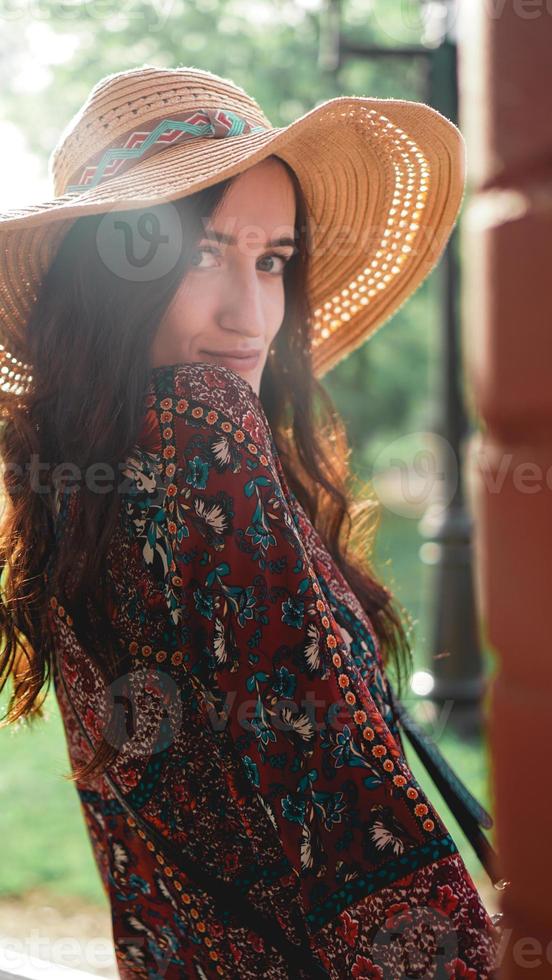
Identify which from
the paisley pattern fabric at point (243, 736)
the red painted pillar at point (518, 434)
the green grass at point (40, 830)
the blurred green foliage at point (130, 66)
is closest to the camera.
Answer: the red painted pillar at point (518, 434)

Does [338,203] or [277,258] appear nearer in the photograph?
[277,258]

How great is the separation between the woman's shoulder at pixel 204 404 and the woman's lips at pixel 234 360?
22cm

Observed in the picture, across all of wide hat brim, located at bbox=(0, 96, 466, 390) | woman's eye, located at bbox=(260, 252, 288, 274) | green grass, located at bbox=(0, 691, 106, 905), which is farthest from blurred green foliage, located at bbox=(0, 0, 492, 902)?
woman's eye, located at bbox=(260, 252, 288, 274)

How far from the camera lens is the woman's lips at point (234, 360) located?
1637mm

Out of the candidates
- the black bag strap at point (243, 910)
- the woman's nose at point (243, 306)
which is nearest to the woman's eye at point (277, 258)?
the woman's nose at point (243, 306)

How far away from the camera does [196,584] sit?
128 centimetres

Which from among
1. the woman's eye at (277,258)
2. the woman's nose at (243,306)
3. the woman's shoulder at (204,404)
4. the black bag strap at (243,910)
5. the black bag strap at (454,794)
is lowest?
the black bag strap at (243,910)

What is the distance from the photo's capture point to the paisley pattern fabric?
119cm

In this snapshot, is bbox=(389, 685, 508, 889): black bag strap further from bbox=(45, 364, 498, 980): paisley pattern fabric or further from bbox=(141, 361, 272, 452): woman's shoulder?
bbox=(141, 361, 272, 452): woman's shoulder

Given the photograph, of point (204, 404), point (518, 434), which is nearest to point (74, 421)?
point (204, 404)

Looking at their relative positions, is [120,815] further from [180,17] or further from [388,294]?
[180,17]

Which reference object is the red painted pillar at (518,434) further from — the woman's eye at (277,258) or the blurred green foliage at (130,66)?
the blurred green foliage at (130,66)

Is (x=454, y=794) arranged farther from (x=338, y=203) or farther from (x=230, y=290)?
(x=338, y=203)

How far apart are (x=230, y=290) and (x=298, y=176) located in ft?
1.55
